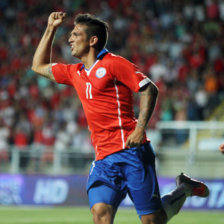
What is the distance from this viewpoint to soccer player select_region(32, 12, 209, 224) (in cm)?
599

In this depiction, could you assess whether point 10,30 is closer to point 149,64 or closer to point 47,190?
point 149,64

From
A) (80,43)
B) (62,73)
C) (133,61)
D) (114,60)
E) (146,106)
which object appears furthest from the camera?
(133,61)

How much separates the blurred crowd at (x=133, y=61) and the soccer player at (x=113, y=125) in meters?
10.2

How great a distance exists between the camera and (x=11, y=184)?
16297mm

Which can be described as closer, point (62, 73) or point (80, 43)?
point (80, 43)

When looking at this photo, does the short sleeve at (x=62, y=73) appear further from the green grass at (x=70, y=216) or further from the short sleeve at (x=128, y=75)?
the green grass at (x=70, y=216)

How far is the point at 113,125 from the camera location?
20.2ft

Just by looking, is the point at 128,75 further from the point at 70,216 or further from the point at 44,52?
the point at 70,216

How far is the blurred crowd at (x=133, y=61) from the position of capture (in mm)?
17578

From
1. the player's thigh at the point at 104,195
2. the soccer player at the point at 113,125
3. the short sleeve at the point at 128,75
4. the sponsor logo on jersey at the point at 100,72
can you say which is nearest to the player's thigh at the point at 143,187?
the soccer player at the point at 113,125

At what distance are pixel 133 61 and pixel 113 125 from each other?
1350cm

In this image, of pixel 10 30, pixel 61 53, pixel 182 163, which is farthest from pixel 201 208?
pixel 10 30

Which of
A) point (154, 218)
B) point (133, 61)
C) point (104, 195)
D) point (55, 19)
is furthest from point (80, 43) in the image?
point (133, 61)

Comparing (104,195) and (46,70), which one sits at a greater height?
(46,70)
